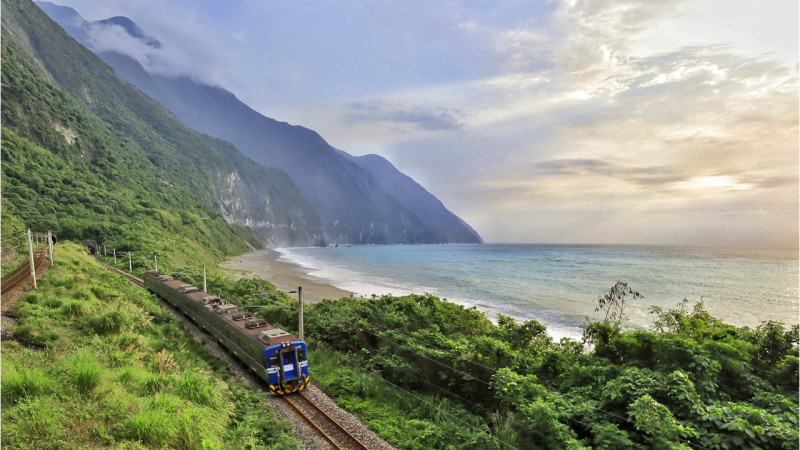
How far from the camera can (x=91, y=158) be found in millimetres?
87500

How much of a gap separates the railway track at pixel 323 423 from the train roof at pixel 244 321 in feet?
8.78

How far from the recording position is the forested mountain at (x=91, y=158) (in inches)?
2282

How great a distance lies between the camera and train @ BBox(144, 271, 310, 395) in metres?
15.9

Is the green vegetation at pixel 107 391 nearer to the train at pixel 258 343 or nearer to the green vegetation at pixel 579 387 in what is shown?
the train at pixel 258 343

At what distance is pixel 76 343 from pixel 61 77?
172196 mm

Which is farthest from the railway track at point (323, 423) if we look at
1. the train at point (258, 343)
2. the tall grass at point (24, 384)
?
the tall grass at point (24, 384)

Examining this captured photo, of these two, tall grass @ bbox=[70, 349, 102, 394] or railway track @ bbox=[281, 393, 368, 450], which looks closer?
tall grass @ bbox=[70, 349, 102, 394]

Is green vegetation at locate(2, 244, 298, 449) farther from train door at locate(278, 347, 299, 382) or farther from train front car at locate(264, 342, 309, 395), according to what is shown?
train door at locate(278, 347, 299, 382)

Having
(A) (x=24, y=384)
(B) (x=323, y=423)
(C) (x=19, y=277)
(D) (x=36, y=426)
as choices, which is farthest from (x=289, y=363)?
(C) (x=19, y=277)

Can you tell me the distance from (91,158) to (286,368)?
104625mm

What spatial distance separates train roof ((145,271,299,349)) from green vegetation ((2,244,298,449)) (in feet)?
7.22

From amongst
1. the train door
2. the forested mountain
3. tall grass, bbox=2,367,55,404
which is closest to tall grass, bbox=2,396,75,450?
tall grass, bbox=2,367,55,404

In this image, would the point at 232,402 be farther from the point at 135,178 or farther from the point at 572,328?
the point at 135,178

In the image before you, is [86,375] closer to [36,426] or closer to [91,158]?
[36,426]
